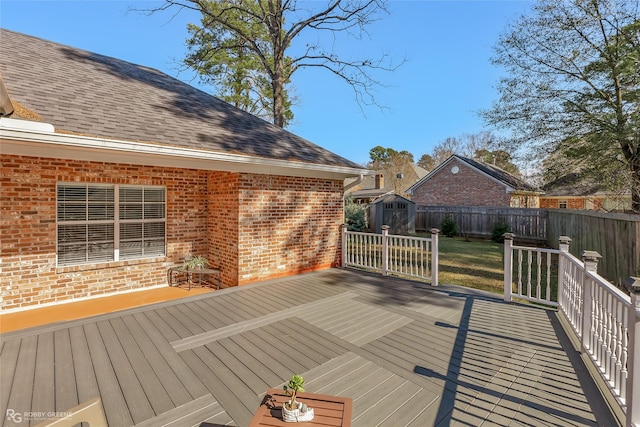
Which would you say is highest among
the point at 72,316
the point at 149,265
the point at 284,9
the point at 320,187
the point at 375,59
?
the point at 284,9

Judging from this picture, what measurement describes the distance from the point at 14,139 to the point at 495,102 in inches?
517

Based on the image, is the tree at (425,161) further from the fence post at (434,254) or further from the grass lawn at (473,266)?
the fence post at (434,254)

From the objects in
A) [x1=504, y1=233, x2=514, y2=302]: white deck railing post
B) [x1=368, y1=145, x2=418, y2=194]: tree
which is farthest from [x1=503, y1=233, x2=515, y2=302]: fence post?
[x1=368, y1=145, x2=418, y2=194]: tree

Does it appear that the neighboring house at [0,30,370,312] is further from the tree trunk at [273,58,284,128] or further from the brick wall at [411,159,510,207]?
the brick wall at [411,159,510,207]

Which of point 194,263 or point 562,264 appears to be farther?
point 194,263

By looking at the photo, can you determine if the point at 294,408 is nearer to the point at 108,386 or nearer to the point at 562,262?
the point at 108,386

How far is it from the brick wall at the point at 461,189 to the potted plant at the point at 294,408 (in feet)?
68.5

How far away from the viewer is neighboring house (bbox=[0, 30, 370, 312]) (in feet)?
15.0

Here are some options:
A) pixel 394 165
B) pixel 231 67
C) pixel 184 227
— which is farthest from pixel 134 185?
pixel 394 165

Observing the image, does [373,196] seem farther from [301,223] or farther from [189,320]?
[189,320]

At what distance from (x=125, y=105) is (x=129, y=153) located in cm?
160

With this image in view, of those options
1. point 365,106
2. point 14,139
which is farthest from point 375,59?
point 14,139

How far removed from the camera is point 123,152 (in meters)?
4.43

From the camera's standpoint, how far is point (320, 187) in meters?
7.28
